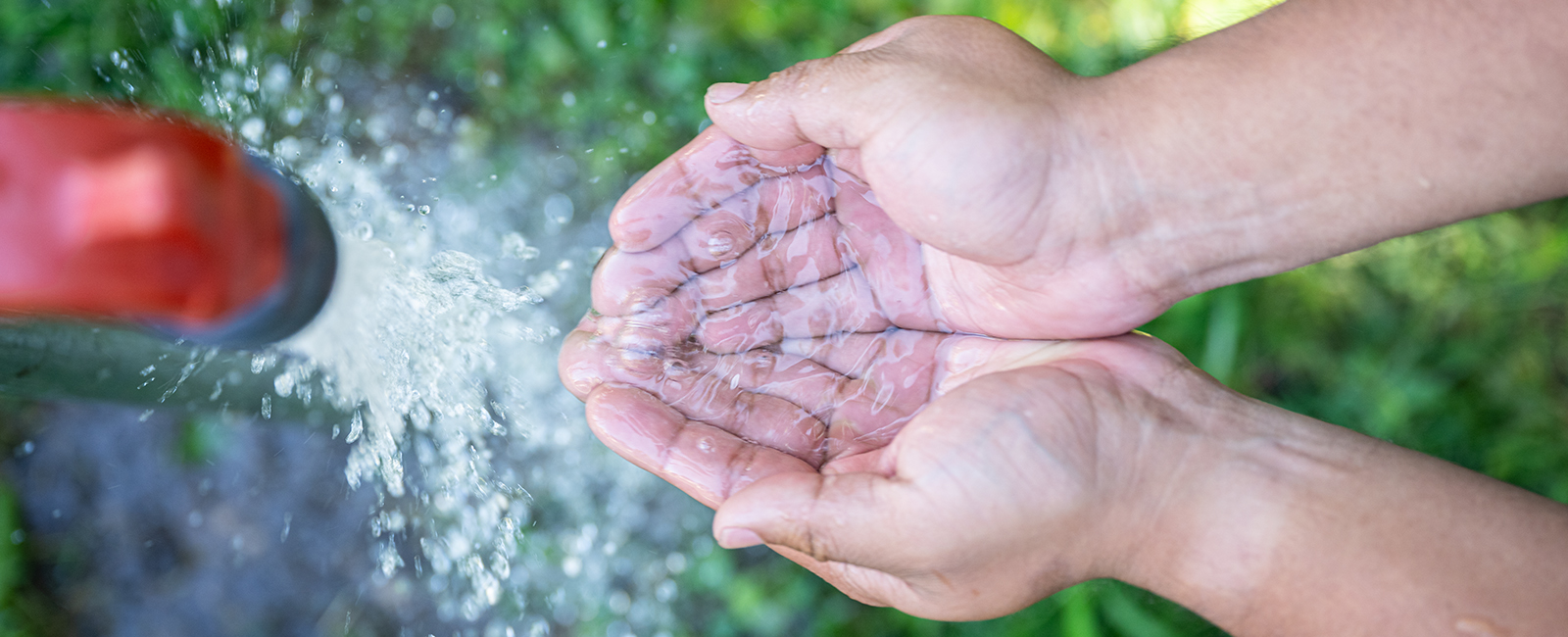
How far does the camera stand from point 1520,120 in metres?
1.10

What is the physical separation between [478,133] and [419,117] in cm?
18

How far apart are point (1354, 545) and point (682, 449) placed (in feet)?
3.32

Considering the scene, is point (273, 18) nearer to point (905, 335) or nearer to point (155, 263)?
point (155, 263)

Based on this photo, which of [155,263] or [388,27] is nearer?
[155,263]

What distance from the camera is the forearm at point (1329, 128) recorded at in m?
1.10

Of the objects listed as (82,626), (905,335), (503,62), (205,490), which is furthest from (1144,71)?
(82,626)

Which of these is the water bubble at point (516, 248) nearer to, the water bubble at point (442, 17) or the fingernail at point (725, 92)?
the water bubble at point (442, 17)

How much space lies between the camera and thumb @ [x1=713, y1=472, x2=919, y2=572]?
1.10 meters

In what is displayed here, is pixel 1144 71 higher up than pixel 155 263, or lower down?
higher up

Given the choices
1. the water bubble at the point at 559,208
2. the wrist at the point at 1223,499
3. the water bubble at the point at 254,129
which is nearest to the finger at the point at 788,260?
the wrist at the point at 1223,499

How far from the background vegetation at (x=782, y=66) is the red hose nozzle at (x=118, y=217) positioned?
1323 millimetres

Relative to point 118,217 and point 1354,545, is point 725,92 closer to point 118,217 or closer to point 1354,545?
point 118,217

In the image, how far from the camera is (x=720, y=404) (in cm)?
148

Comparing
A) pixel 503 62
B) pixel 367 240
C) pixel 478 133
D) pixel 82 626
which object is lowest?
pixel 82 626
